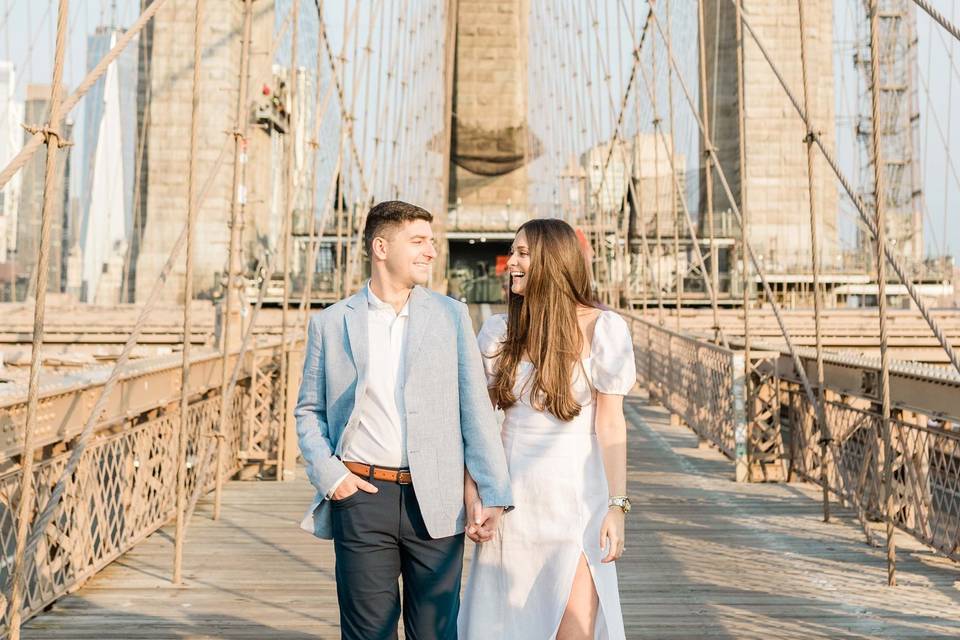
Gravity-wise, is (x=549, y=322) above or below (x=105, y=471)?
above

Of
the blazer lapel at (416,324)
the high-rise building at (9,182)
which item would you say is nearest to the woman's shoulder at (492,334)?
the blazer lapel at (416,324)

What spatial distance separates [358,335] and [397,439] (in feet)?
0.75

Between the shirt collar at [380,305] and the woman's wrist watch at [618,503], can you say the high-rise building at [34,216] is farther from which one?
the woman's wrist watch at [618,503]

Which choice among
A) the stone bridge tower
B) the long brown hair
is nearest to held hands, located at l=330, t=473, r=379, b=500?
the long brown hair

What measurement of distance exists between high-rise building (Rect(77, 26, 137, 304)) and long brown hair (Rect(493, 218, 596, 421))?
1893 centimetres

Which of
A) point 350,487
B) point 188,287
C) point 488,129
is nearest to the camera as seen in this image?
point 350,487

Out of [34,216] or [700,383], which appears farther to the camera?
[34,216]

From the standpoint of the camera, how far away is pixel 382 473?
194 cm

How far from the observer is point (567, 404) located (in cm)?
196

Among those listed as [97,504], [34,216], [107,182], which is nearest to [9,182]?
Answer: [107,182]

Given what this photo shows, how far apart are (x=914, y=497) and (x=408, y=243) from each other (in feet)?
9.21

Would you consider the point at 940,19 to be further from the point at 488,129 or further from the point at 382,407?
the point at 488,129

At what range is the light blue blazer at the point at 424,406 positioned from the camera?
1.93 meters

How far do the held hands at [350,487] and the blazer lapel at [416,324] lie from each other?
0.73 ft
